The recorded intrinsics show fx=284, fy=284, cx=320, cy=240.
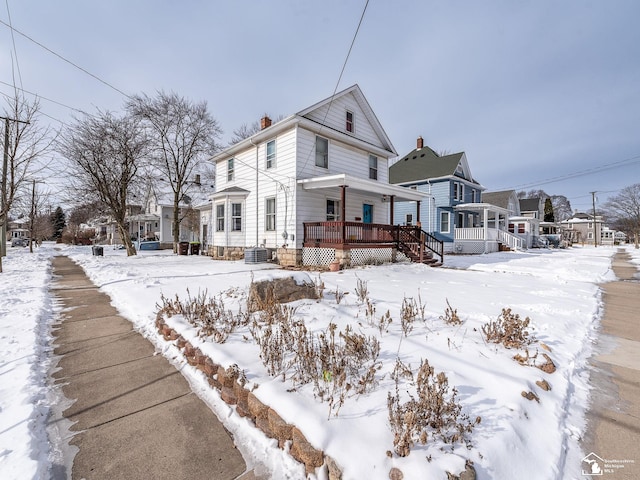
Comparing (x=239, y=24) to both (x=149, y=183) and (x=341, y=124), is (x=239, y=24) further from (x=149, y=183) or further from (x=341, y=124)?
(x=149, y=183)

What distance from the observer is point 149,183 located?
20.7 meters

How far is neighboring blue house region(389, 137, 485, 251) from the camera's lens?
21.7 meters

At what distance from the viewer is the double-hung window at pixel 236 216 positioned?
15023 mm

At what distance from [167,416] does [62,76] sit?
11625mm

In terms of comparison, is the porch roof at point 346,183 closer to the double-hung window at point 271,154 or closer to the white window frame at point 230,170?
the double-hung window at point 271,154

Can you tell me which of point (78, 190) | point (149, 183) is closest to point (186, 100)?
point (149, 183)

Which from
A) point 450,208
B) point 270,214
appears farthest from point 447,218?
point 270,214

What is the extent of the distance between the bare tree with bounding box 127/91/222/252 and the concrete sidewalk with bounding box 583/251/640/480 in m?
21.5

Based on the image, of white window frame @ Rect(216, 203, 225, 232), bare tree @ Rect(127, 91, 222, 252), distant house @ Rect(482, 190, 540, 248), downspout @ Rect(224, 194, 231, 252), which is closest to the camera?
downspout @ Rect(224, 194, 231, 252)

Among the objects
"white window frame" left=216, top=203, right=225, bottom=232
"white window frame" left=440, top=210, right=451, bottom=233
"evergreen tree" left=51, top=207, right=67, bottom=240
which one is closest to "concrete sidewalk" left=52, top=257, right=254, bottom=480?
"white window frame" left=216, top=203, right=225, bottom=232

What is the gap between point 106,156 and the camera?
16.9 meters

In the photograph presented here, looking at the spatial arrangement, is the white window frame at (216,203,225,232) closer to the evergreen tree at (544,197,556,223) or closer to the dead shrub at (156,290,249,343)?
the dead shrub at (156,290,249,343)

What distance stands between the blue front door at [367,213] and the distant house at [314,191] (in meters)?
0.05

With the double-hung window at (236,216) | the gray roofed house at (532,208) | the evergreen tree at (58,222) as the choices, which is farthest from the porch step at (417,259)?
the evergreen tree at (58,222)
